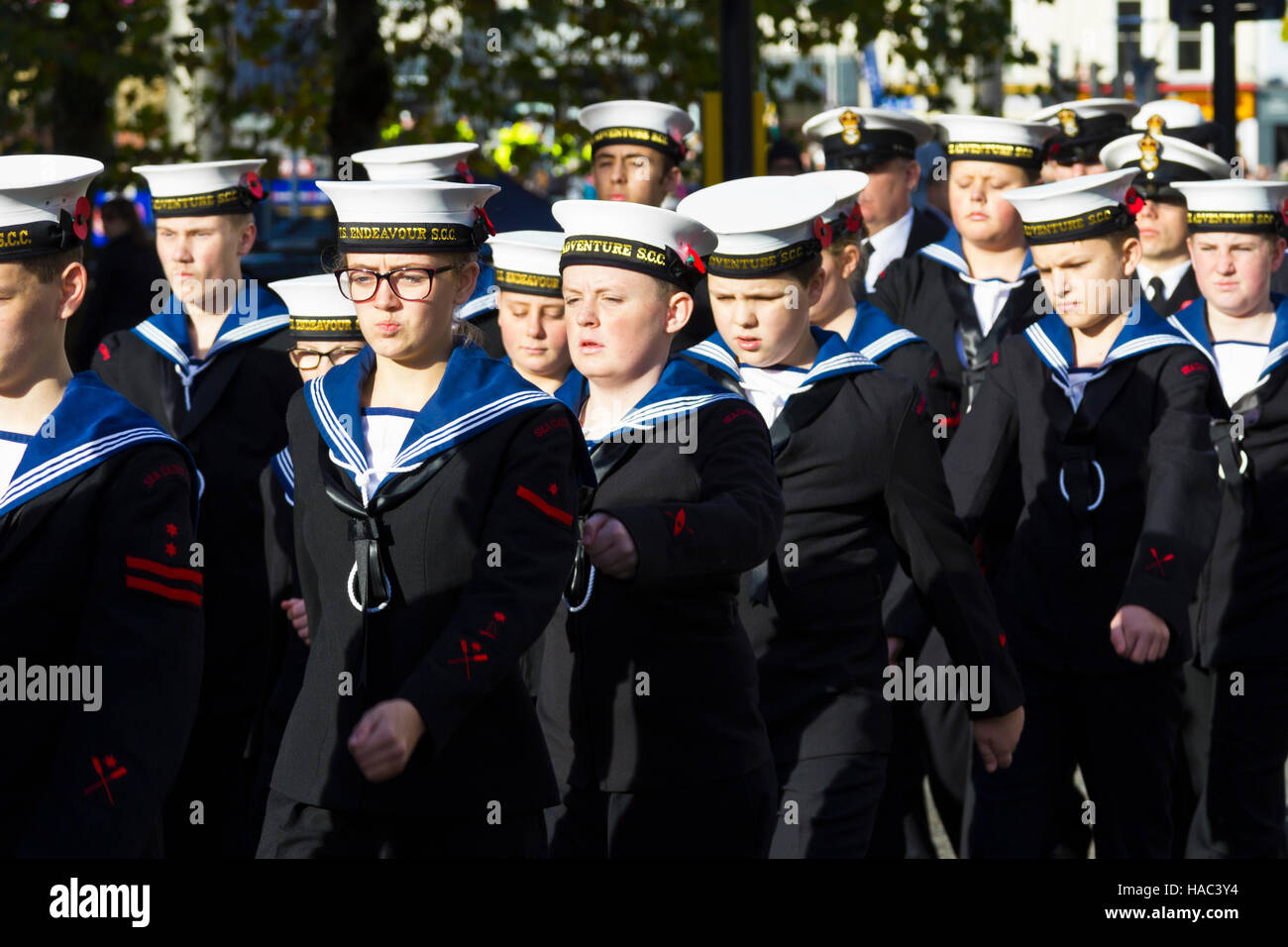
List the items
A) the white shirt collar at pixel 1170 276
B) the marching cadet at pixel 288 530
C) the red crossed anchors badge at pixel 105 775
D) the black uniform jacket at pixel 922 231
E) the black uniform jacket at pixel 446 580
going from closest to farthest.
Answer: the red crossed anchors badge at pixel 105 775 < the black uniform jacket at pixel 446 580 < the marching cadet at pixel 288 530 < the white shirt collar at pixel 1170 276 < the black uniform jacket at pixel 922 231

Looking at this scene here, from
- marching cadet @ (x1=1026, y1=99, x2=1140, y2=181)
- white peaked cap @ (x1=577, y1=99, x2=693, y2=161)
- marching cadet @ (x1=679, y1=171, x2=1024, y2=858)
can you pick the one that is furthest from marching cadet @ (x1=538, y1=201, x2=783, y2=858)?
marching cadet @ (x1=1026, y1=99, x2=1140, y2=181)

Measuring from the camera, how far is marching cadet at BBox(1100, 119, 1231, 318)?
845cm

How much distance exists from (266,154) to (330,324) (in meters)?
10.4

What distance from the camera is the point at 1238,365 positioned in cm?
729

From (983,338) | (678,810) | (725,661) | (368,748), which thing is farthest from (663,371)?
(983,338)

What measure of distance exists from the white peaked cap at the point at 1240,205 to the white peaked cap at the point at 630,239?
2.90 m

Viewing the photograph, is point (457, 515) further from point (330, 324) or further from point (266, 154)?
point (266, 154)

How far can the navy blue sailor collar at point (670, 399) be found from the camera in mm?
4965

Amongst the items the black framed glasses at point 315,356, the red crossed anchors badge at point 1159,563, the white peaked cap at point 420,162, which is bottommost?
the red crossed anchors badge at point 1159,563

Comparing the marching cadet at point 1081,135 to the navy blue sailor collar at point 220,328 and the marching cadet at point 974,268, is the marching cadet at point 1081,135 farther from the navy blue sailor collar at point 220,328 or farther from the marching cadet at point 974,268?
the navy blue sailor collar at point 220,328

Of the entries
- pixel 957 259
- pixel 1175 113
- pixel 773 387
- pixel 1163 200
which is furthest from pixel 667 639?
pixel 1175 113

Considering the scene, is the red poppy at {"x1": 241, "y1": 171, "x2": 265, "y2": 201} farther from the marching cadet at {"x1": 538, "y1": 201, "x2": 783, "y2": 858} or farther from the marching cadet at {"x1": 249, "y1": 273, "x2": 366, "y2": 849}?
the marching cadet at {"x1": 538, "y1": 201, "x2": 783, "y2": 858}

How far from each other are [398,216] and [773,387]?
1727mm

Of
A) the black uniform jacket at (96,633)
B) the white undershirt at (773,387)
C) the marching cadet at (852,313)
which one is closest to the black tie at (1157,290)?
the marching cadet at (852,313)
